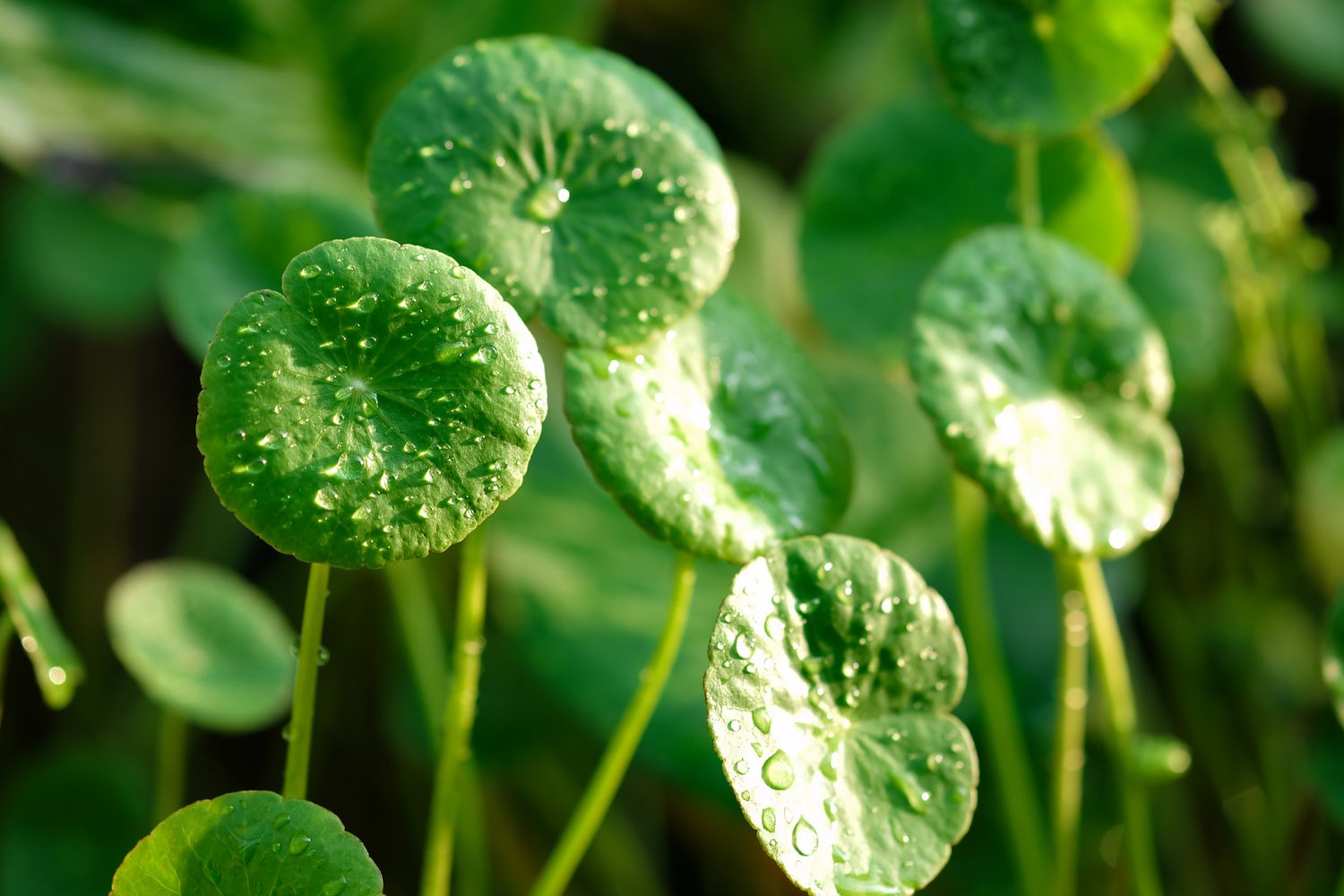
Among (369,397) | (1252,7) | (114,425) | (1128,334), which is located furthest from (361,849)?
(1252,7)

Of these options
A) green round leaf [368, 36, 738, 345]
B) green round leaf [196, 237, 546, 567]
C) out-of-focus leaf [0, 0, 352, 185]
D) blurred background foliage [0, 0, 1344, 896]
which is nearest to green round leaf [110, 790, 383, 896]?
green round leaf [196, 237, 546, 567]

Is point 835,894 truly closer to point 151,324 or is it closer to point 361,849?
point 361,849

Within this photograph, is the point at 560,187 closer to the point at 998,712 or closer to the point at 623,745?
the point at 623,745

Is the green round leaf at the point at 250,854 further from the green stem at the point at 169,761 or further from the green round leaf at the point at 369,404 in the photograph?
the green stem at the point at 169,761

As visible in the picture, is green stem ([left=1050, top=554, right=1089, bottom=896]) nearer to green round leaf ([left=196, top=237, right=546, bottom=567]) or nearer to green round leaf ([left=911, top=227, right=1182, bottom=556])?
green round leaf ([left=911, top=227, right=1182, bottom=556])

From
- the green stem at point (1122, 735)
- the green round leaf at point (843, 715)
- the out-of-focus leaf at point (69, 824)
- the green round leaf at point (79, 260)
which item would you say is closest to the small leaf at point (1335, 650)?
the green stem at point (1122, 735)

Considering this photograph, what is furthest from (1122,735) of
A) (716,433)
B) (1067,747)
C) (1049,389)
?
(716,433)
